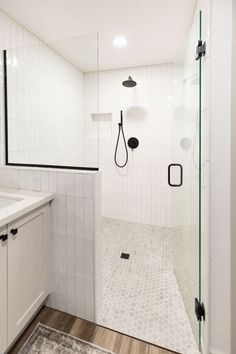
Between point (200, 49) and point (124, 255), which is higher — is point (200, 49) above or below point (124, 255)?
above

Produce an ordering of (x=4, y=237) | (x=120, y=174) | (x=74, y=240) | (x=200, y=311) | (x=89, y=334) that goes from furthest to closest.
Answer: (x=120, y=174)
(x=74, y=240)
(x=89, y=334)
(x=200, y=311)
(x=4, y=237)

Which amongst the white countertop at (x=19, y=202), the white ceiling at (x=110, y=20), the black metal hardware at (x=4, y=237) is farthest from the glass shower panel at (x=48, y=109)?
the black metal hardware at (x=4, y=237)

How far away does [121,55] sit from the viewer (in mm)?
2742

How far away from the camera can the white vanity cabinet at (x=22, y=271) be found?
1.14 meters

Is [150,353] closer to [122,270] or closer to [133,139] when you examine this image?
[122,270]

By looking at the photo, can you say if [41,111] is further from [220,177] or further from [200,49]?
[220,177]

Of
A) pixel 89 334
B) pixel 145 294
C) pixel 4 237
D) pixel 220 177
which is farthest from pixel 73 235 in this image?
pixel 220 177

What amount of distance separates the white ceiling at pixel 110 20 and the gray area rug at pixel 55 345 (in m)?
2.34

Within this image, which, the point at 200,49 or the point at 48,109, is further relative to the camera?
the point at 48,109

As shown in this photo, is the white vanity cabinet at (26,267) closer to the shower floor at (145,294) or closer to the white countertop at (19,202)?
the white countertop at (19,202)

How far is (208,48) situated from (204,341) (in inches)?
67.6

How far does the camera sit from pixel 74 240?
1506 millimetres

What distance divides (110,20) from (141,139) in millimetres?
1626

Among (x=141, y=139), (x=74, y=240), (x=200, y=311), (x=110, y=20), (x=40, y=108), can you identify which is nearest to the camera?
(x=200, y=311)
